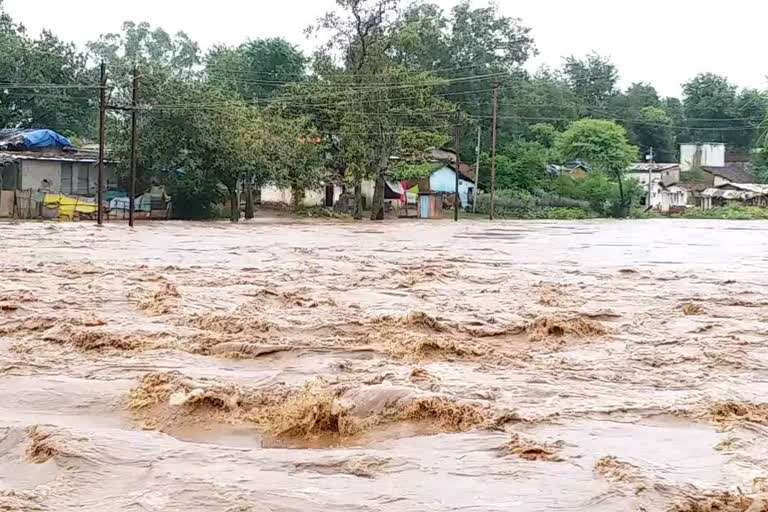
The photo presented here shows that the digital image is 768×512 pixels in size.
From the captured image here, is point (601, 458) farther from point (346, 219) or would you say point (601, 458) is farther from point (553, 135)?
point (553, 135)

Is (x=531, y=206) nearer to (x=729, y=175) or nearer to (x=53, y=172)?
(x=729, y=175)

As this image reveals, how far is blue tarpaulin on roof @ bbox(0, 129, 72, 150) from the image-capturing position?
125ft

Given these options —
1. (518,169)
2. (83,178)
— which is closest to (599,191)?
(518,169)

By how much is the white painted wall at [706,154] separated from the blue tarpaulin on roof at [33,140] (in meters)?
53.8

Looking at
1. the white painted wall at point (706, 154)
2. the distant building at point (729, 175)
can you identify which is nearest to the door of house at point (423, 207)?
the distant building at point (729, 175)

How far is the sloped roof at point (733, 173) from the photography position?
232 feet

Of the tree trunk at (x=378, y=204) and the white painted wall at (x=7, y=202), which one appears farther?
the tree trunk at (x=378, y=204)

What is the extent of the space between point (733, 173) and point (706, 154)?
4.42m

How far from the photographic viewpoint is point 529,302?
11.2 metres

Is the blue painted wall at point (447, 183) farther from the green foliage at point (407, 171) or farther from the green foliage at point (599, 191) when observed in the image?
the green foliage at point (599, 191)

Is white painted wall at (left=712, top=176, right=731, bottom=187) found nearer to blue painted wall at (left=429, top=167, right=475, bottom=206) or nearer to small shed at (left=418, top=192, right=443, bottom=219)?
blue painted wall at (left=429, top=167, right=475, bottom=206)

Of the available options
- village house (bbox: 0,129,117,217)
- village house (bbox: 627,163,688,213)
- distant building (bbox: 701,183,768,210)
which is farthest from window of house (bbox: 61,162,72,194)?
distant building (bbox: 701,183,768,210)

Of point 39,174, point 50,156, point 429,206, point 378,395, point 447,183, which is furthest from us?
point 447,183

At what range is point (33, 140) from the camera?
38.4m
